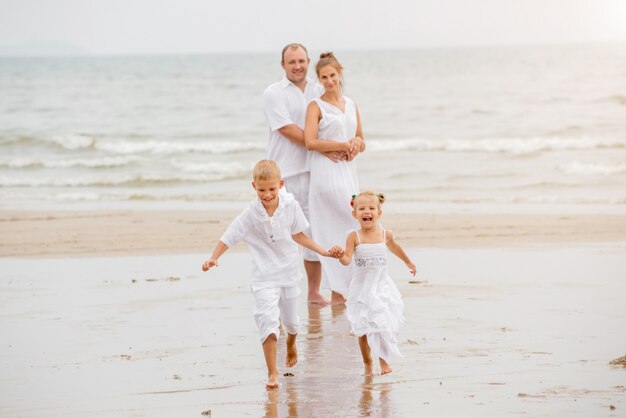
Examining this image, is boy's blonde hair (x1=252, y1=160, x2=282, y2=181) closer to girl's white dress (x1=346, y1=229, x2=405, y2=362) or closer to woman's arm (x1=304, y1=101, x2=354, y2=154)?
girl's white dress (x1=346, y1=229, x2=405, y2=362)

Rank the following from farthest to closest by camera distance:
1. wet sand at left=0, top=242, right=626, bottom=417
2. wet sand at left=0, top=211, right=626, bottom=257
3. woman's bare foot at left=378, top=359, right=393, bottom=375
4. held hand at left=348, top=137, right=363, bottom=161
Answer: wet sand at left=0, top=211, right=626, bottom=257
held hand at left=348, top=137, right=363, bottom=161
woman's bare foot at left=378, top=359, right=393, bottom=375
wet sand at left=0, top=242, right=626, bottom=417

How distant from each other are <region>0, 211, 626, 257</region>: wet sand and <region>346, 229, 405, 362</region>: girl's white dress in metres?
4.79

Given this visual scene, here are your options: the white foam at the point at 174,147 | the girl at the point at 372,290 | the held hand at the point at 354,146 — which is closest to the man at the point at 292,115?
the held hand at the point at 354,146

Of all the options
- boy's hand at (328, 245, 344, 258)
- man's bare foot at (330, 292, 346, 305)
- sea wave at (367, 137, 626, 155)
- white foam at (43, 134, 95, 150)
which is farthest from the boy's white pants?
white foam at (43, 134, 95, 150)

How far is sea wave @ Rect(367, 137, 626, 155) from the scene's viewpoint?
76.9 ft

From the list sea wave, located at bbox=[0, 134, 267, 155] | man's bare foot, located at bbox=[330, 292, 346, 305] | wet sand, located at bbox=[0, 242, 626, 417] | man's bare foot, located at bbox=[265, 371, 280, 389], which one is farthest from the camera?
sea wave, located at bbox=[0, 134, 267, 155]

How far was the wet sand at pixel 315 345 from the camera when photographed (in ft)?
16.9

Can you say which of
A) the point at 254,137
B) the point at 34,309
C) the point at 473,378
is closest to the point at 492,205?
the point at 34,309

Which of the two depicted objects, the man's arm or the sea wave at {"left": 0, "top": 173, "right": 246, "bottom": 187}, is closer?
the man's arm

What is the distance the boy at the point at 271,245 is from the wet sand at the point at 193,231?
4.94 m

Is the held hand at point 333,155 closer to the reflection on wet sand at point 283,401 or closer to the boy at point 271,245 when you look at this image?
the boy at point 271,245

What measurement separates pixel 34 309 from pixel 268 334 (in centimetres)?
284

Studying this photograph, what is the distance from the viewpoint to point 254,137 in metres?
27.7

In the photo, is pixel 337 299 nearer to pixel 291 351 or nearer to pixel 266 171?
pixel 291 351
